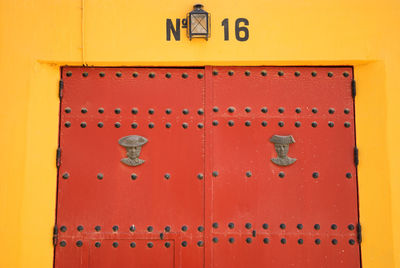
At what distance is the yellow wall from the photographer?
9.36 ft

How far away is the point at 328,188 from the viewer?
2.97 meters

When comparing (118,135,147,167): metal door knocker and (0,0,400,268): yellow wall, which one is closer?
(0,0,400,268): yellow wall

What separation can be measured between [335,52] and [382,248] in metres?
1.48

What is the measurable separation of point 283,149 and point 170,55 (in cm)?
111

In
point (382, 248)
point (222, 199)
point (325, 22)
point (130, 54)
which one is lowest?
point (382, 248)

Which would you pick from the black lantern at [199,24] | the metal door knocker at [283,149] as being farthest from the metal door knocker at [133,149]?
the metal door knocker at [283,149]

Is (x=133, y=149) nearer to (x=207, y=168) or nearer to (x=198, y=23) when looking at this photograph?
(x=207, y=168)

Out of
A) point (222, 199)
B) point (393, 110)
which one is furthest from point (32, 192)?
point (393, 110)

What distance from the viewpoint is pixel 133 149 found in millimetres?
2959

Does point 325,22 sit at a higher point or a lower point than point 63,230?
higher

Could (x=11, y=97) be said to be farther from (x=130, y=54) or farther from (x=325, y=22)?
(x=325, y=22)

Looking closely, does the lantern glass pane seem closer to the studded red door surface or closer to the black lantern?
the black lantern

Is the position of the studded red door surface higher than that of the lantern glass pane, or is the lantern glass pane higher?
the lantern glass pane

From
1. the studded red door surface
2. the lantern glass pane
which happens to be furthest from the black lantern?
the studded red door surface
